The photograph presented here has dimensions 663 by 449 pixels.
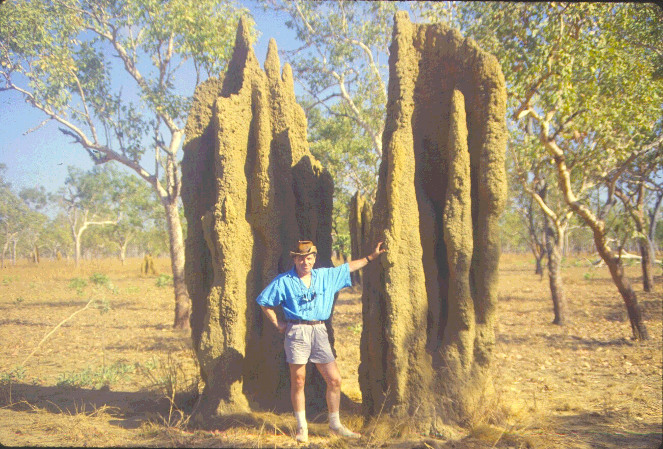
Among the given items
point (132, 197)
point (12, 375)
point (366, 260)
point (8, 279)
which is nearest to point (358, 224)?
point (366, 260)

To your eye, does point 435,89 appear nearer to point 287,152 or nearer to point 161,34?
point 287,152

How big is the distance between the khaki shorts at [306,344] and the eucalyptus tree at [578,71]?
230 inches

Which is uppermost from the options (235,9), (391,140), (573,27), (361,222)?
(235,9)

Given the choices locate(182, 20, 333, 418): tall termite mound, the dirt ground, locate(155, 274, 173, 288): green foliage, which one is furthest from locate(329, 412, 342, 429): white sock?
locate(155, 274, 173, 288): green foliage

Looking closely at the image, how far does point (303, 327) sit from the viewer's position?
4.48m

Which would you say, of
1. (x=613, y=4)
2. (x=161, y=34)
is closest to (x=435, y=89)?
(x=613, y=4)

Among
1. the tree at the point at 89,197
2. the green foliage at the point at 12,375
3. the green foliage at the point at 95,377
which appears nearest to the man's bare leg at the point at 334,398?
the green foliage at the point at 95,377

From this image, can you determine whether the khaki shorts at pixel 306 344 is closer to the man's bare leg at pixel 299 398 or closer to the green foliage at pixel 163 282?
the man's bare leg at pixel 299 398

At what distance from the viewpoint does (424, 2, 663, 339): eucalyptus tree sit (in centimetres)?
790

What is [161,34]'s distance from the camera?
11680 millimetres

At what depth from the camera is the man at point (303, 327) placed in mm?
4445

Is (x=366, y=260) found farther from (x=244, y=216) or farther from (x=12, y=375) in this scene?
(x=12, y=375)

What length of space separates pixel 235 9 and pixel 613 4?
28.1ft

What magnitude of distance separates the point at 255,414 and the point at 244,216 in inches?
84.3
